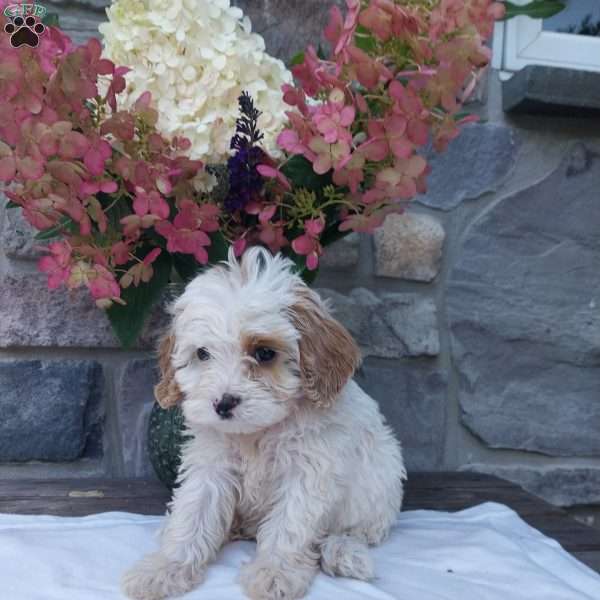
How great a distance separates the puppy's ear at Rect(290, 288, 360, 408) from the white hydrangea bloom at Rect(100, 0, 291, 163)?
291mm

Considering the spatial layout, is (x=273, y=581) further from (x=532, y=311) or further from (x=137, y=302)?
(x=532, y=311)

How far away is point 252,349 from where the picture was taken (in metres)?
0.95

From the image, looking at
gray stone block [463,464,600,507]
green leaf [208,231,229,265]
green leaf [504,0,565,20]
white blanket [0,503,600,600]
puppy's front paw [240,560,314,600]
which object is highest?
green leaf [504,0,565,20]

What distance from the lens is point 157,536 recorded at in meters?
1.08

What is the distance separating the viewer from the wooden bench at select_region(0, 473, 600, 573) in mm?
1226

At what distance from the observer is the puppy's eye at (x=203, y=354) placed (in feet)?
3.19

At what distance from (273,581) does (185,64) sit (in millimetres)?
791

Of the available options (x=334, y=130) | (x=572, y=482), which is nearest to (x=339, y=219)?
(x=334, y=130)

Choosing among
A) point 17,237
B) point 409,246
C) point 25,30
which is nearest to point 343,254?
point 409,246

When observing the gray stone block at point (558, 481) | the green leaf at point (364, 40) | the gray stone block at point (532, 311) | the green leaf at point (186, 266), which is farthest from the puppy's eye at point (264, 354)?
the gray stone block at point (558, 481)

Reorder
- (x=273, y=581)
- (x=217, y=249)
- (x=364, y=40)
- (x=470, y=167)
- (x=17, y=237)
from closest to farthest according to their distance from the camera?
(x=273, y=581)
(x=364, y=40)
(x=217, y=249)
(x=17, y=237)
(x=470, y=167)

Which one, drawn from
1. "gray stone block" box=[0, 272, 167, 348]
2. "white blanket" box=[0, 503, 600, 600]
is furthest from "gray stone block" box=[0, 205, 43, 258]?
"white blanket" box=[0, 503, 600, 600]

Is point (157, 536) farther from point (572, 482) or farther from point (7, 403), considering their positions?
point (572, 482)

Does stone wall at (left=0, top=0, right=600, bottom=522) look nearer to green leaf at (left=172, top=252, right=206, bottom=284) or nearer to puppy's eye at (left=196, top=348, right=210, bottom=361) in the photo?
green leaf at (left=172, top=252, right=206, bottom=284)
